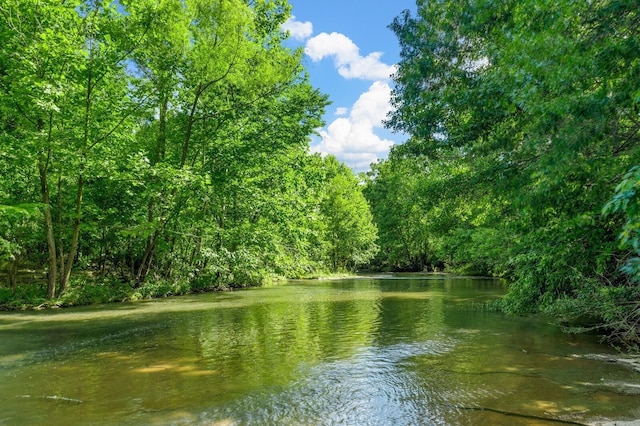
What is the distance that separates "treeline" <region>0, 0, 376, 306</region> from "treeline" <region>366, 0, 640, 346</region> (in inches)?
333

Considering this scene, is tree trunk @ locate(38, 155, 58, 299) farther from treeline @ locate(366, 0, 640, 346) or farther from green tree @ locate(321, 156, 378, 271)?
green tree @ locate(321, 156, 378, 271)

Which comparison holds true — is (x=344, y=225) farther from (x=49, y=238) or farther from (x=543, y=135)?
(x=543, y=135)

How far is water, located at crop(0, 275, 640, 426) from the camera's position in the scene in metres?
5.14

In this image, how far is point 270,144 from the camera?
20500 millimetres

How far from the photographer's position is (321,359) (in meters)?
7.91

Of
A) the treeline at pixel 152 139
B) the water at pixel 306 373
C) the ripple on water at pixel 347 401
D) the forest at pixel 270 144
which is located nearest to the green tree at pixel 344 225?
the forest at pixel 270 144

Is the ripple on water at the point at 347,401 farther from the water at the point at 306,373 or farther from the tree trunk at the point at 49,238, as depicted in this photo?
the tree trunk at the point at 49,238

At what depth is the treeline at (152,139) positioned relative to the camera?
14.2 metres

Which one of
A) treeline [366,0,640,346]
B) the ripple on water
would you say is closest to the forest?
treeline [366,0,640,346]

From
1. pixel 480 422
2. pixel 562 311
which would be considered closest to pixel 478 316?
pixel 562 311

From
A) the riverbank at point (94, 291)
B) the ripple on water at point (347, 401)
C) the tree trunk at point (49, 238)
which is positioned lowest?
the ripple on water at point (347, 401)

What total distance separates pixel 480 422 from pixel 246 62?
18852 mm

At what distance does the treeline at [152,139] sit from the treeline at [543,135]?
27.7ft

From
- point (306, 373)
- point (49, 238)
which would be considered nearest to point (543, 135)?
point (306, 373)
